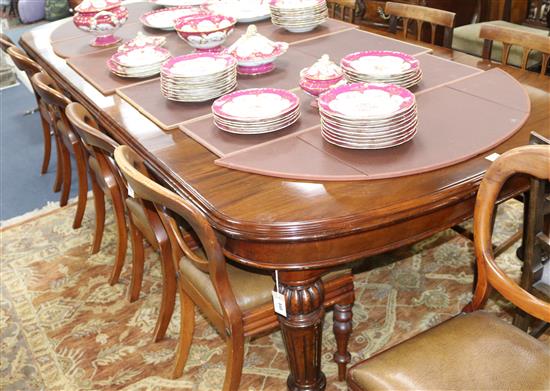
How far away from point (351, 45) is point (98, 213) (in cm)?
121

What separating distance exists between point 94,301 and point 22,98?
2.69 metres

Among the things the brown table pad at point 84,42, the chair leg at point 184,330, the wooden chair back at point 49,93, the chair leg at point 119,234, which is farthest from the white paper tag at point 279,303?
the brown table pad at point 84,42

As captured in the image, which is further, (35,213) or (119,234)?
(35,213)

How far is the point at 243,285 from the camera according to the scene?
5.17ft

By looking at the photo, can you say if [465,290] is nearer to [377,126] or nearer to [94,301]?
[377,126]

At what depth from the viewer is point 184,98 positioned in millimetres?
1920

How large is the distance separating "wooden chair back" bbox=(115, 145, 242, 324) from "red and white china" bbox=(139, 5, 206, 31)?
1.29 meters

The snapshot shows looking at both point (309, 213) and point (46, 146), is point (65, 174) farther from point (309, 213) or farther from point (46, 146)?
point (309, 213)

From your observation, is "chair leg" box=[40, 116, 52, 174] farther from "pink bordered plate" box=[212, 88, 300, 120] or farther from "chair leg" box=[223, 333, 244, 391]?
"chair leg" box=[223, 333, 244, 391]

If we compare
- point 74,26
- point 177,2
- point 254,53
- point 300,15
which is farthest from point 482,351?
point 74,26

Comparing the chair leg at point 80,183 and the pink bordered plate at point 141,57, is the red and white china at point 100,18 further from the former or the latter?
the chair leg at point 80,183

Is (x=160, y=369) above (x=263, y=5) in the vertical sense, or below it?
below

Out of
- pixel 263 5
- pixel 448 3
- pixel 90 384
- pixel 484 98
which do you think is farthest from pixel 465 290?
pixel 448 3

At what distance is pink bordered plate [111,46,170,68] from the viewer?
218 cm
